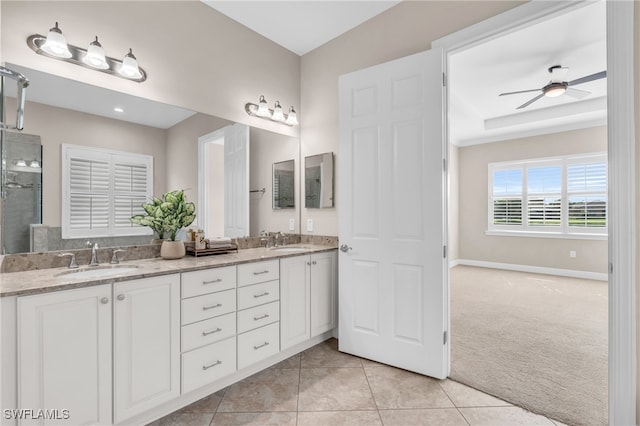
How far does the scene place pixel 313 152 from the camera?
3.12 meters

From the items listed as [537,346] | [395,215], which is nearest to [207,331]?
[395,215]

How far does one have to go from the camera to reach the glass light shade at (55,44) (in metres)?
1.66

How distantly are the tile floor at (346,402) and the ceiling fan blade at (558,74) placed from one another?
3648mm

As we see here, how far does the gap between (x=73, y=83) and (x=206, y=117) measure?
2.88ft

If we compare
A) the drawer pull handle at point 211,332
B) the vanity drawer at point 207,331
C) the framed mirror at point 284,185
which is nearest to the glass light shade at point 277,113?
the framed mirror at point 284,185

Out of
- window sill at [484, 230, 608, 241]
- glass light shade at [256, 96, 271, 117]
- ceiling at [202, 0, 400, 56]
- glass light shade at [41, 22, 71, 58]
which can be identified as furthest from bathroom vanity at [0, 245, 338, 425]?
window sill at [484, 230, 608, 241]

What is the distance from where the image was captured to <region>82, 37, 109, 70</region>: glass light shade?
1.80 meters

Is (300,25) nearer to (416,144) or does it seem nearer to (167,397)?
(416,144)

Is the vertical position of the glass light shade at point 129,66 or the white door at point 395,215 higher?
→ the glass light shade at point 129,66

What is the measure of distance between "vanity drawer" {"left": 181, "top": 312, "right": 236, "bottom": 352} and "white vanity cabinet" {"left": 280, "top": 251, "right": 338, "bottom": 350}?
46cm

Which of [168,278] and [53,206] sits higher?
[53,206]

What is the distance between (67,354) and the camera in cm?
135

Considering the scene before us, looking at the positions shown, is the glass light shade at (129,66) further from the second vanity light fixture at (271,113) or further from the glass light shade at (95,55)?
the second vanity light fixture at (271,113)

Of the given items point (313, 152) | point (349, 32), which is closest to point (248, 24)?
point (349, 32)
